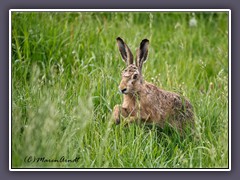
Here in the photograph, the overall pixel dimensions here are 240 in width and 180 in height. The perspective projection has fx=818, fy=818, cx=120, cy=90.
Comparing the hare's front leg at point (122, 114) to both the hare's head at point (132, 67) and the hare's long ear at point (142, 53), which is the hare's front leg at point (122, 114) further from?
the hare's long ear at point (142, 53)

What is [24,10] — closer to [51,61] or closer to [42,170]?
[51,61]

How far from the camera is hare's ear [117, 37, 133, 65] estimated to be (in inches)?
241

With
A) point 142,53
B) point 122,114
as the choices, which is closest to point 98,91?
point 122,114

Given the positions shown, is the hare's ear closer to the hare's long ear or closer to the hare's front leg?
the hare's long ear

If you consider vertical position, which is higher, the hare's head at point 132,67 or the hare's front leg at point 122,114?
the hare's head at point 132,67

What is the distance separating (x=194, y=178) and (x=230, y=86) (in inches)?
30.0

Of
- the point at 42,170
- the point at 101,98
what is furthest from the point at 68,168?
the point at 101,98

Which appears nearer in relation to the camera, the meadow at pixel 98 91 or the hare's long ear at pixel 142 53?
the meadow at pixel 98 91

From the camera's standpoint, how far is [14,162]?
6.02m

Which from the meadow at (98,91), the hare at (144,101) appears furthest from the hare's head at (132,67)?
the meadow at (98,91)

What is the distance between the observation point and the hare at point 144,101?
6.11 meters

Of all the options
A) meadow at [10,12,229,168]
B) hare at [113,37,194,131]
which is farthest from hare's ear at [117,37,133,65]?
meadow at [10,12,229,168]

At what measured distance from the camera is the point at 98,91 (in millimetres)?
6242

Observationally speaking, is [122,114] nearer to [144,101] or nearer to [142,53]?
[144,101]
